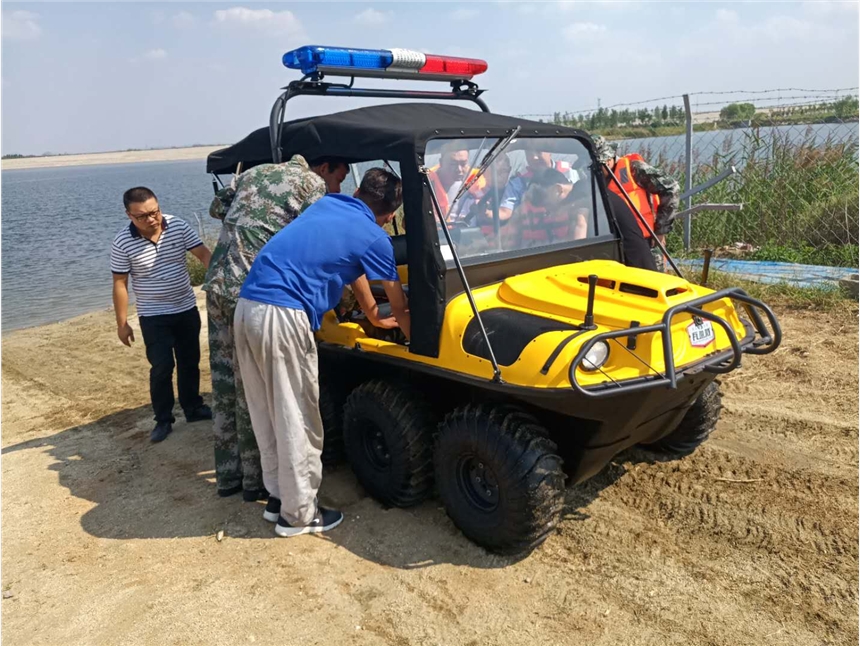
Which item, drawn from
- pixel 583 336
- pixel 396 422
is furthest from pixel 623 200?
pixel 396 422

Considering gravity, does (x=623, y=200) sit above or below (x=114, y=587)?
above

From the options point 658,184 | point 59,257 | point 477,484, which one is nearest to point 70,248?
point 59,257

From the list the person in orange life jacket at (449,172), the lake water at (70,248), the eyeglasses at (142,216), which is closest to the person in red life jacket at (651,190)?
the person in orange life jacket at (449,172)

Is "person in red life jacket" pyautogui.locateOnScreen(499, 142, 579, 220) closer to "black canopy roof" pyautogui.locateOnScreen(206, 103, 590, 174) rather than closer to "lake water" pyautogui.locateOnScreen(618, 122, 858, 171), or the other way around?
"black canopy roof" pyautogui.locateOnScreen(206, 103, 590, 174)

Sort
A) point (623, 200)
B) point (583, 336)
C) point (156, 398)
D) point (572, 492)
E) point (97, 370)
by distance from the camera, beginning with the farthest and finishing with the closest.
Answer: point (97, 370) → point (156, 398) → point (623, 200) → point (572, 492) → point (583, 336)

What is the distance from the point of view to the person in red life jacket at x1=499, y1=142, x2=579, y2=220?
379 centimetres

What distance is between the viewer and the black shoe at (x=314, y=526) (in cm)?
369

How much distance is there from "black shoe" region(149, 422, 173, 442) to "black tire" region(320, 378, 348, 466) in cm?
161

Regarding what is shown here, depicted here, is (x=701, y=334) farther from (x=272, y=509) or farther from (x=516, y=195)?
(x=272, y=509)

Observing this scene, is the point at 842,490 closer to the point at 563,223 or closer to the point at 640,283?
the point at 640,283

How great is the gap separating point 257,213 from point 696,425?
9.23 ft

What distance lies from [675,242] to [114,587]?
789 centimetres

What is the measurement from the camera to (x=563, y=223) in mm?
4004

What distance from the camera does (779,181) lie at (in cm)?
873
